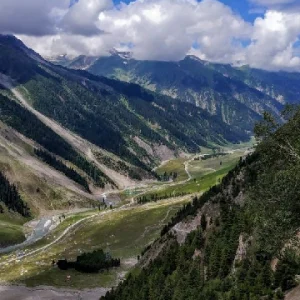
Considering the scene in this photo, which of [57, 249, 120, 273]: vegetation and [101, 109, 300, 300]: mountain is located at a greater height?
[101, 109, 300, 300]: mountain

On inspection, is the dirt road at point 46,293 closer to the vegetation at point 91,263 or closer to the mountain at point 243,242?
the vegetation at point 91,263

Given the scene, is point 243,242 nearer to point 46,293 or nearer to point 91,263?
point 46,293

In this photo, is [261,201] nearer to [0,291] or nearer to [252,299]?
[252,299]

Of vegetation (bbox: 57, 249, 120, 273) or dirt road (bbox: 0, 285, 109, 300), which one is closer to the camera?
dirt road (bbox: 0, 285, 109, 300)

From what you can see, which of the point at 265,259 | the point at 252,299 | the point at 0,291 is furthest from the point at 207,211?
the point at 0,291

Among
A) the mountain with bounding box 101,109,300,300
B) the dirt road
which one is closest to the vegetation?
the dirt road

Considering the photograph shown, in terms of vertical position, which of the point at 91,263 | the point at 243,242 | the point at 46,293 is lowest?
the point at 46,293

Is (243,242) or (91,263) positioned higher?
(243,242)

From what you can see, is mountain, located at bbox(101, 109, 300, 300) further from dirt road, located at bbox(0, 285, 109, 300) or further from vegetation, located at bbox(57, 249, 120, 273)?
vegetation, located at bbox(57, 249, 120, 273)

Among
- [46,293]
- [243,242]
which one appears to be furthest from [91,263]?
[243,242]
